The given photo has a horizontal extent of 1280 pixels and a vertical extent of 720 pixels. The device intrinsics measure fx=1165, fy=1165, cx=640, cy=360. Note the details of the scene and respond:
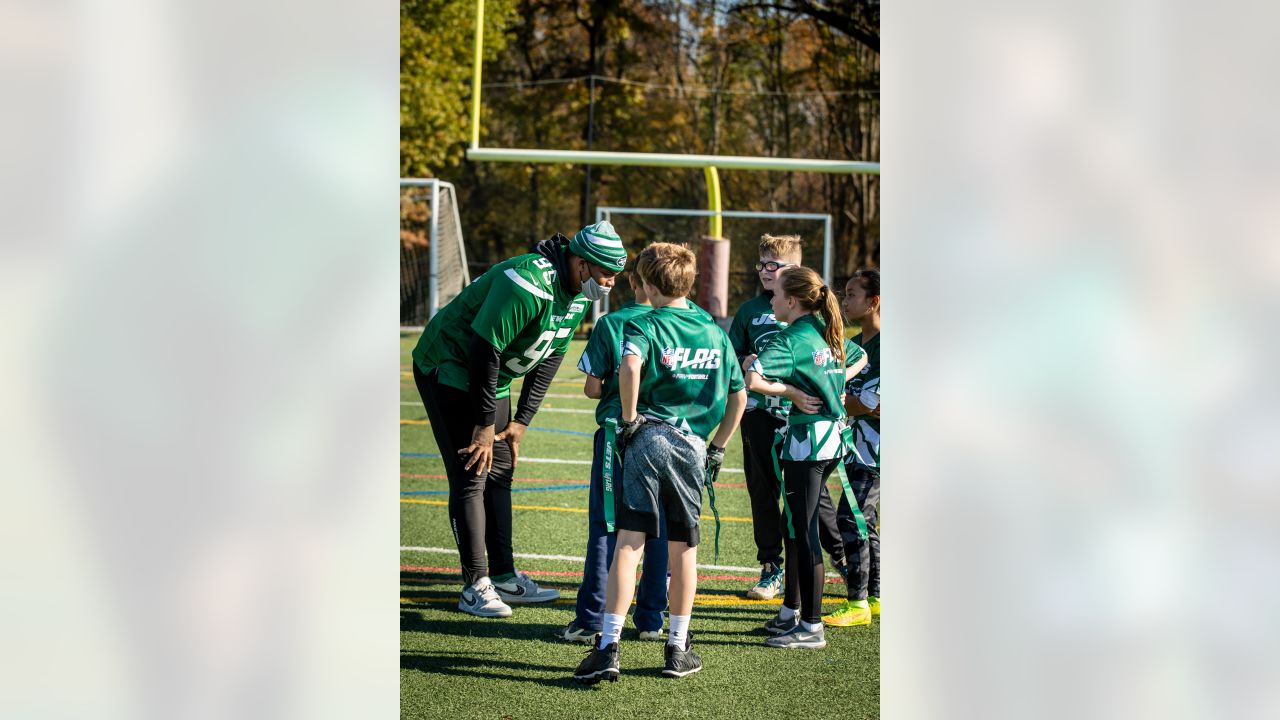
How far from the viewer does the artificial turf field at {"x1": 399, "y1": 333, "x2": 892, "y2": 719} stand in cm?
386

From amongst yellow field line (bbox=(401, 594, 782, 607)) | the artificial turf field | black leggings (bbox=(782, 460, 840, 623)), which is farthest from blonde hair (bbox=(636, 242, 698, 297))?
yellow field line (bbox=(401, 594, 782, 607))

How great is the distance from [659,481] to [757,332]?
4.07 ft

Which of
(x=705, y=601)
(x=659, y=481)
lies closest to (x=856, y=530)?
(x=705, y=601)

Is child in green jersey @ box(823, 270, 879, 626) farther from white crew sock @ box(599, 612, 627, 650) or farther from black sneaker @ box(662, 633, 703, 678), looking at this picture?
white crew sock @ box(599, 612, 627, 650)

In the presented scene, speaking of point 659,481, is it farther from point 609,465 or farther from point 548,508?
point 548,508

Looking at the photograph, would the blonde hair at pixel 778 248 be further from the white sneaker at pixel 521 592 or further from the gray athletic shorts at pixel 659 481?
the white sneaker at pixel 521 592

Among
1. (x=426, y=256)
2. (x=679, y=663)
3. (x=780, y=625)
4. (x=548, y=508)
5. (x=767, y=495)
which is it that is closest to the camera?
(x=679, y=663)

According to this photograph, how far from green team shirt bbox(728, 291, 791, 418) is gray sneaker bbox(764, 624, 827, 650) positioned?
3.08 ft

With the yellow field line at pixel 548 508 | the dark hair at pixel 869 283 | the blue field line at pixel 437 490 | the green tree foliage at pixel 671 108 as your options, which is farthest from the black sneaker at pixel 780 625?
the green tree foliage at pixel 671 108

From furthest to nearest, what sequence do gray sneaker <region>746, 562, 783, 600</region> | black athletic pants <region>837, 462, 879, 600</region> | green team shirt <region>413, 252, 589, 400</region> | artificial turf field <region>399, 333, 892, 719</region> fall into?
1. gray sneaker <region>746, 562, 783, 600</region>
2. black athletic pants <region>837, 462, 879, 600</region>
3. green team shirt <region>413, 252, 589, 400</region>
4. artificial turf field <region>399, 333, 892, 719</region>

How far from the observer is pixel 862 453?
16.4ft

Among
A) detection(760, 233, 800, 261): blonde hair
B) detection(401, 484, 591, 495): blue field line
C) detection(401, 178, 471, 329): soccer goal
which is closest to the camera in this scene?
detection(760, 233, 800, 261): blonde hair
